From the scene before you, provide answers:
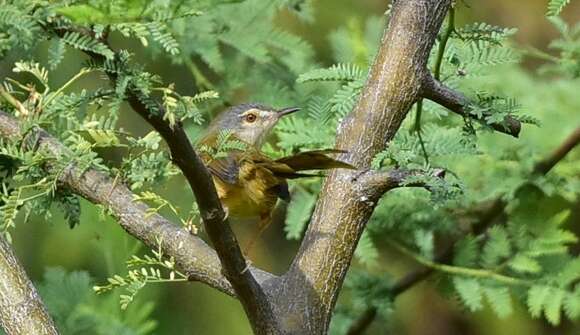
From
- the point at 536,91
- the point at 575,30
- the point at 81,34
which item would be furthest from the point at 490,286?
the point at 81,34

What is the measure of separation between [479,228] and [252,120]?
→ 896mm

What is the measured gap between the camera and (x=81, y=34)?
5.24ft

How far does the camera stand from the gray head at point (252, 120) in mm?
3785

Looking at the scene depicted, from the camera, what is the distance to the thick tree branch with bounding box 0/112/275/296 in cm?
219

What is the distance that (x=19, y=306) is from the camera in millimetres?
2139

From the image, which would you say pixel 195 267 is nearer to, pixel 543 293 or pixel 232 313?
pixel 543 293

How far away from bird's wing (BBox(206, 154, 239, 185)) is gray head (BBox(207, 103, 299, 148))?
890 mm

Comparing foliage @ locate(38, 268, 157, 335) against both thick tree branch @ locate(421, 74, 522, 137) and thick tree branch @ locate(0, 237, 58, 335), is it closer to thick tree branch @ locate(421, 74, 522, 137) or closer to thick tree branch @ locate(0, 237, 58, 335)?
thick tree branch @ locate(0, 237, 58, 335)

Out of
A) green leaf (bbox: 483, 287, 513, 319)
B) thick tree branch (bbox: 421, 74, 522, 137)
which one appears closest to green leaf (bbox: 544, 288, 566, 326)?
green leaf (bbox: 483, 287, 513, 319)

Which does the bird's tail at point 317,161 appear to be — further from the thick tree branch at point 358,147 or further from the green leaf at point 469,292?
the green leaf at point 469,292

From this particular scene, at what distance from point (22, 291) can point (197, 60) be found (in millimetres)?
2510

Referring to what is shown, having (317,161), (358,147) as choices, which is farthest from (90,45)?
(358,147)

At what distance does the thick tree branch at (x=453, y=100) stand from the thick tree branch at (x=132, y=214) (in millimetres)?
459

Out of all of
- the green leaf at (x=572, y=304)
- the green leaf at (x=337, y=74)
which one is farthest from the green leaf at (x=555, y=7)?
Answer: the green leaf at (x=572, y=304)
